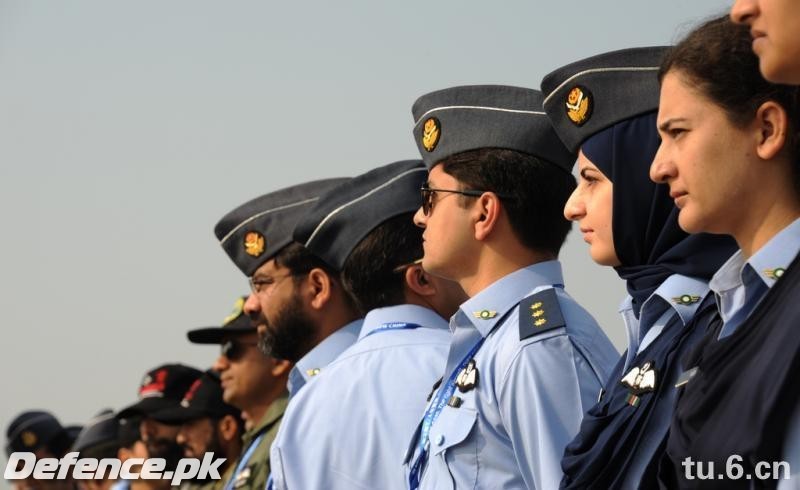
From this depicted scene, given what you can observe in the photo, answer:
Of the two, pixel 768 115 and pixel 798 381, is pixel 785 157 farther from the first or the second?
pixel 798 381

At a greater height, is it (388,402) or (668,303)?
(668,303)

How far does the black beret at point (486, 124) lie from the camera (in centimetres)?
486

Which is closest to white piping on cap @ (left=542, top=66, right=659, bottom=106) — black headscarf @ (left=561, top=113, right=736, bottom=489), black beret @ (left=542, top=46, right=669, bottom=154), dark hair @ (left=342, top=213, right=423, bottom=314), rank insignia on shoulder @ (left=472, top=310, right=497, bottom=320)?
black beret @ (left=542, top=46, right=669, bottom=154)

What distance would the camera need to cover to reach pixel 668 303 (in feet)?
12.0

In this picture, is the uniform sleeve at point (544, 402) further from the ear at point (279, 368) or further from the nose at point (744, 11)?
the ear at point (279, 368)

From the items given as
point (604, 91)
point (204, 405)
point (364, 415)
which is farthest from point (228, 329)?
point (604, 91)

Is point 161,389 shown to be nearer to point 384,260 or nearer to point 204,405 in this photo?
point 204,405

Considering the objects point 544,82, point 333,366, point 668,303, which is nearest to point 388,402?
point 333,366

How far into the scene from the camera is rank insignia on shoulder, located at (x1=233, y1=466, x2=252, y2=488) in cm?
695

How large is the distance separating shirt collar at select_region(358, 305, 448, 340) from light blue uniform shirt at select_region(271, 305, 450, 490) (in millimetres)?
23

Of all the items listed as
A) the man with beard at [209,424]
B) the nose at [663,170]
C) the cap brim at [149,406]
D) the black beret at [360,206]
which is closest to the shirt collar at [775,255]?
the nose at [663,170]

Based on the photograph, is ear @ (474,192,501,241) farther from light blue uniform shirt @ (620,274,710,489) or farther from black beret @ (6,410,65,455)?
black beret @ (6,410,65,455)

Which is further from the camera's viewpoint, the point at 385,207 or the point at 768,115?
the point at 385,207

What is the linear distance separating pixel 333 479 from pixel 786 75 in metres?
2.88
